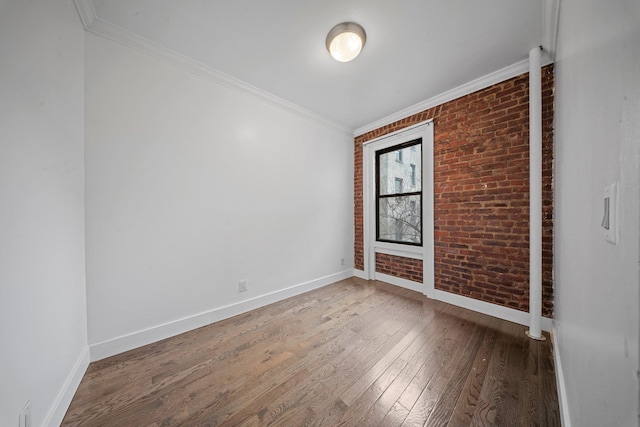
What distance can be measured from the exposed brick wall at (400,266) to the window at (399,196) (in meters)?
0.26

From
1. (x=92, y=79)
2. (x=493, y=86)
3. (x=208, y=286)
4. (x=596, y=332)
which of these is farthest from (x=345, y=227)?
(x=92, y=79)

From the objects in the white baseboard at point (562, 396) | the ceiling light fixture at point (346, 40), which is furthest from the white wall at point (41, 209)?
the white baseboard at point (562, 396)

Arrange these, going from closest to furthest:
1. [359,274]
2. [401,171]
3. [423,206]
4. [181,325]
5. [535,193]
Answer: [535,193] < [181,325] < [423,206] < [401,171] < [359,274]

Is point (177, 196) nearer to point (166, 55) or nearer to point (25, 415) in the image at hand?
point (166, 55)

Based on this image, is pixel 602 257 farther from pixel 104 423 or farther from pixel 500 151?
pixel 104 423

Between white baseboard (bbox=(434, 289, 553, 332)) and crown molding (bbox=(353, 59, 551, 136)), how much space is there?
2.40m

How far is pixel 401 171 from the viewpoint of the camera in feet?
10.7

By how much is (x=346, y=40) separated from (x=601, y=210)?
6.30 ft

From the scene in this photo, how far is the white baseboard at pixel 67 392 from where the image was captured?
113 cm

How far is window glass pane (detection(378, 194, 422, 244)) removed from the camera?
3076mm

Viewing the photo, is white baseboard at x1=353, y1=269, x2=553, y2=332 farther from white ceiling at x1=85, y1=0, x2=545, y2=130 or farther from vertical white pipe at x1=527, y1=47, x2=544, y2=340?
white ceiling at x1=85, y1=0, x2=545, y2=130

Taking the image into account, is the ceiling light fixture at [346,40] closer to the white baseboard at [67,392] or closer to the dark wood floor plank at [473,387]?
the dark wood floor plank at [473,387]

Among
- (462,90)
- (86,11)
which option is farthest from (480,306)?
(86,11)

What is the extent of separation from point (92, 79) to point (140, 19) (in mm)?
601
